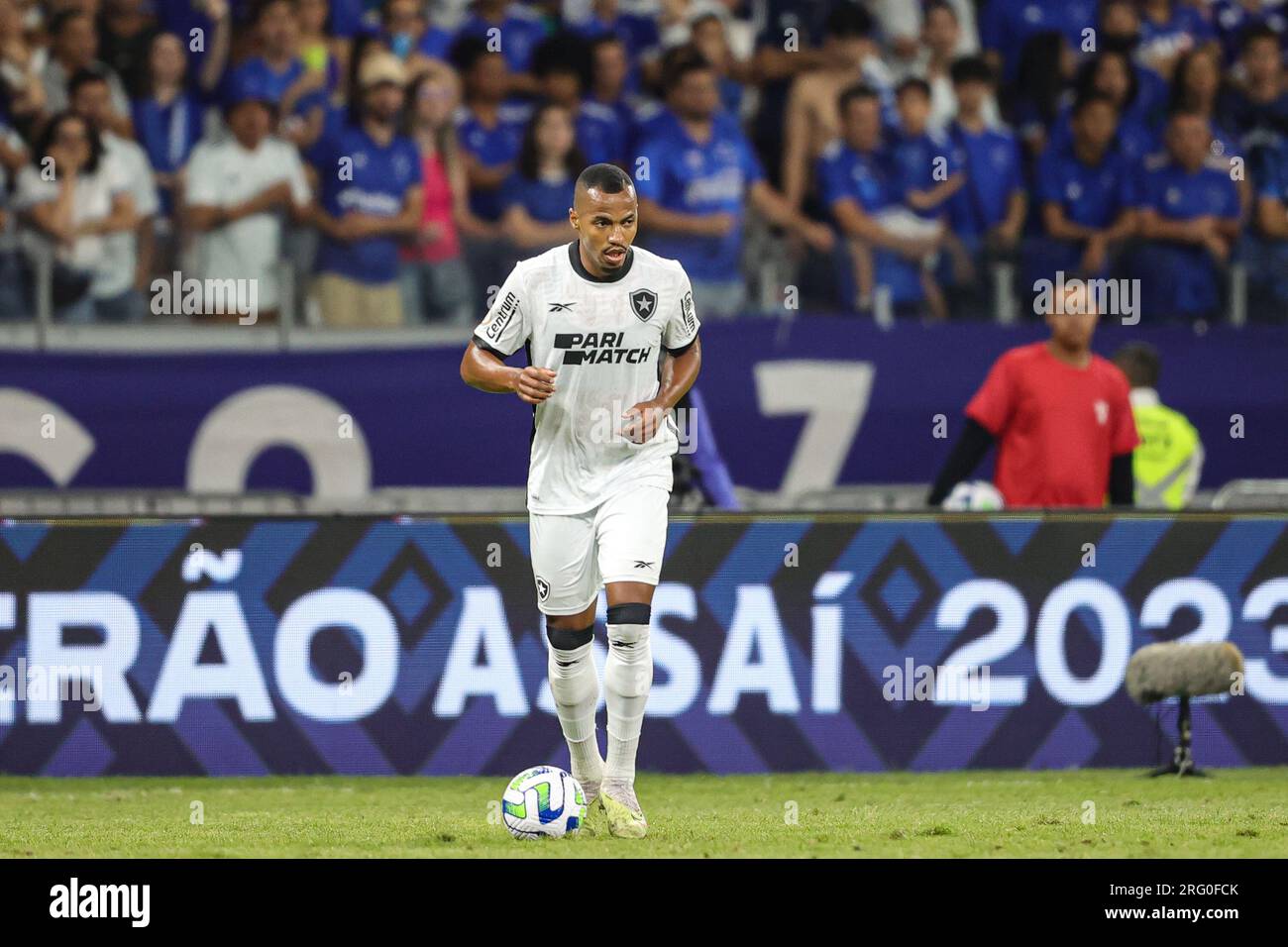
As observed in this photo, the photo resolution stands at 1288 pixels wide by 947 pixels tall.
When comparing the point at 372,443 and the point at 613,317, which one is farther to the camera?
the point at 372,443

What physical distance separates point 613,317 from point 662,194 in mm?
5359

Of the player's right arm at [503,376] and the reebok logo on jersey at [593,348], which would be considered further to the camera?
the reebok logo on jersey at [593,348]

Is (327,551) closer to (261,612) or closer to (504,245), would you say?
(261,612)

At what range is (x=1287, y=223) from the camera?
13.2 meters

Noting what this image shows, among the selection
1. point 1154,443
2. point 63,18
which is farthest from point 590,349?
point 63,18

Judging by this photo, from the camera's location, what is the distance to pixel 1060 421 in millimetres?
10555

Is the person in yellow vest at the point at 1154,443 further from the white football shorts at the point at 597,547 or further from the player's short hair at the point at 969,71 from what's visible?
the white football shorts at the point at 597,547

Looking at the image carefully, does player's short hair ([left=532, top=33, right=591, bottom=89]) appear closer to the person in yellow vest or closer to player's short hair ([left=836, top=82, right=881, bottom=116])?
player's short hair ([left=836, top=82, right=881, bottom=116])

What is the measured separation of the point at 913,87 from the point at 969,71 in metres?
0.59

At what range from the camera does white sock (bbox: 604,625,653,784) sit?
25.2 feet

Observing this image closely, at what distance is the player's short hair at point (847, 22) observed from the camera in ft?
45.6

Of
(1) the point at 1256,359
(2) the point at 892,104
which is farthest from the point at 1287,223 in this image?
(2) the point at 892,104

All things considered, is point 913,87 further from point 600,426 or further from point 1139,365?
point 600,426

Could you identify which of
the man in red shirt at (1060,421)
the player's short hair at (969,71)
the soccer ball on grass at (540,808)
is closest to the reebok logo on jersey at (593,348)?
the soccer ball on grass at (540,808)
